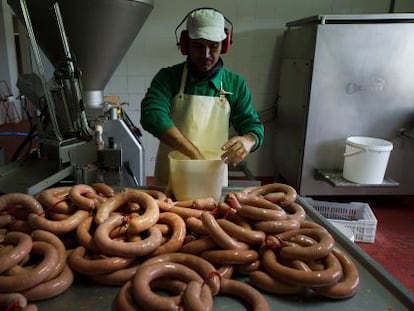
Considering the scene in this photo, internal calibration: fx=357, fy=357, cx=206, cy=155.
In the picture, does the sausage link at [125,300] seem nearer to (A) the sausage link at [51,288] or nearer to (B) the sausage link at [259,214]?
(A) the sausage link at [51,288]

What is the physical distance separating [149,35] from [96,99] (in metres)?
1.33

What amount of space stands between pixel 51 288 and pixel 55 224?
19cm

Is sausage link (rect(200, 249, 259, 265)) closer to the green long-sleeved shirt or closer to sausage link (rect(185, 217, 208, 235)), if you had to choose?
sausage link (rect(185, 217, 208, 235))

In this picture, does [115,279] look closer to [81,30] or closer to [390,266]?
[81,30]

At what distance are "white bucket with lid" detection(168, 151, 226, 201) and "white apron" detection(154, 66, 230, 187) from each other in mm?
454

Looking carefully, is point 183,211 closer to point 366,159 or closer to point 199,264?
point 199,264

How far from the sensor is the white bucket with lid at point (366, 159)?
2.62 metres

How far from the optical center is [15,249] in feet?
2.85

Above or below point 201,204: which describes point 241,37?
above

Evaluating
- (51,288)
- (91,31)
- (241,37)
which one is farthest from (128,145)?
(241,37)

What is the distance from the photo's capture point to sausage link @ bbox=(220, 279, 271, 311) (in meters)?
0.82

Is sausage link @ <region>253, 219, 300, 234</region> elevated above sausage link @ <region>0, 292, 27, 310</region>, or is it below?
above

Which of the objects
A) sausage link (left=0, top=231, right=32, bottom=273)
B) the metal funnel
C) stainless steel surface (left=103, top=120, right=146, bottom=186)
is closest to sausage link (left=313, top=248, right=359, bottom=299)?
sausage link (left=0, top=231, right=32, bottom=273)

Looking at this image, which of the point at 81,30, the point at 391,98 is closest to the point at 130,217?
the point at 81,30
